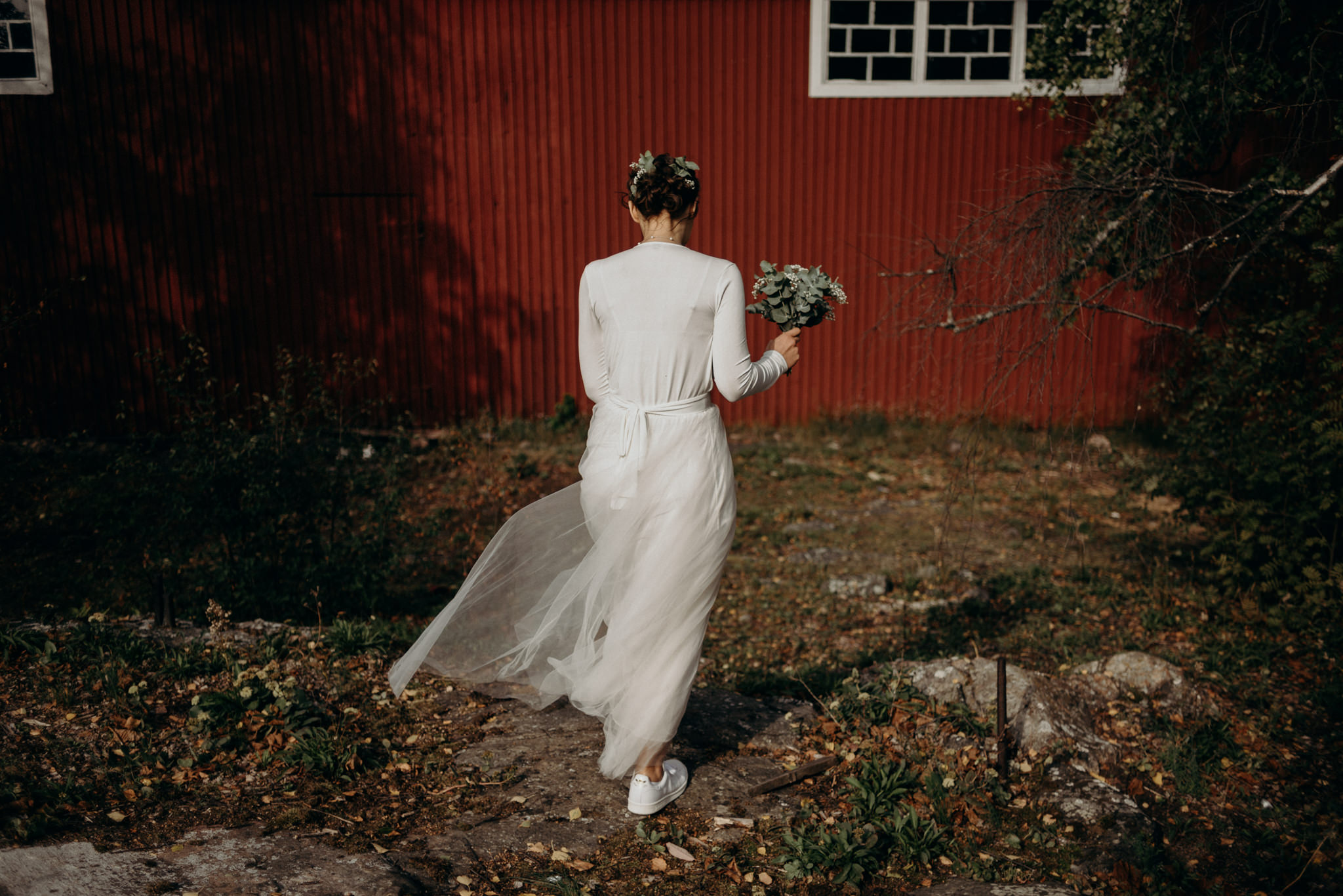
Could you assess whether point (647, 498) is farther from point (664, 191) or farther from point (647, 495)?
point (664, 191)

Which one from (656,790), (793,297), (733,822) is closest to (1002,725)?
(733,822)

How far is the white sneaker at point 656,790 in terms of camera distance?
11.5ft

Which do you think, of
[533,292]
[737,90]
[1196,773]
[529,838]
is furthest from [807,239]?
[529,838]

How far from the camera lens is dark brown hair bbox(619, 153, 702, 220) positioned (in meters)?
3.23

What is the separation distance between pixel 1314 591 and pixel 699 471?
460 centimetres

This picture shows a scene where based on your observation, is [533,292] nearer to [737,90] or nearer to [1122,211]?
[737,90]

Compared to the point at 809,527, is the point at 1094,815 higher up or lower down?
higher up

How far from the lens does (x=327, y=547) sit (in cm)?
627

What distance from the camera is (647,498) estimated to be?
3355mm

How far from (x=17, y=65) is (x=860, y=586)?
9897 millimetres

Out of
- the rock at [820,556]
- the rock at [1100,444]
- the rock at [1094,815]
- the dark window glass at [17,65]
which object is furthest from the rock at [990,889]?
the dark window glass at [17,65]

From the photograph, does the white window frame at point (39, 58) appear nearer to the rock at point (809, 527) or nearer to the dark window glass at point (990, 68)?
the rock at point (809, 527)

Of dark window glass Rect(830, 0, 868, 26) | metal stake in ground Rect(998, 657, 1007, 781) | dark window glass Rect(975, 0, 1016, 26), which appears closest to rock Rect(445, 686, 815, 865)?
metal stake in ground Rect(998, 657, 1007, 781)

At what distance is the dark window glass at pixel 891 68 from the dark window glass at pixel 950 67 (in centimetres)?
24
